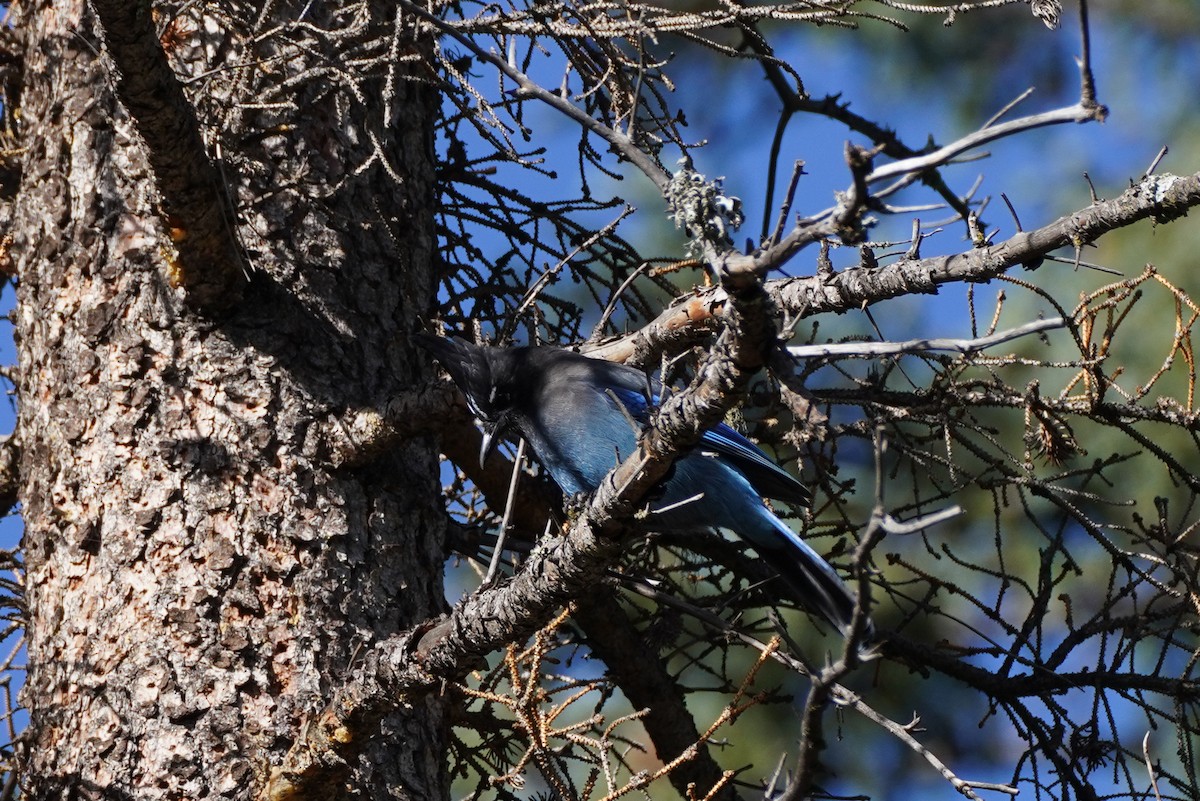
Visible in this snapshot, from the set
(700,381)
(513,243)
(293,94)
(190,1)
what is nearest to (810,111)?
(513,243)

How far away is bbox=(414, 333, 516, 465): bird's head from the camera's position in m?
3.80

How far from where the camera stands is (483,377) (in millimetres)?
3996

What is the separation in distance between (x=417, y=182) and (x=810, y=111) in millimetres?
1347

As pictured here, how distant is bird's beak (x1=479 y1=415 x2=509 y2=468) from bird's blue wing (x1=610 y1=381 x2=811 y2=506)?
0.37 meters

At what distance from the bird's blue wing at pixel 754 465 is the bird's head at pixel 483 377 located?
378mm

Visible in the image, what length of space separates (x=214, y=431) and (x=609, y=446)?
1.27 meters

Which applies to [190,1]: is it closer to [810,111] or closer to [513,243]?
[513,243]

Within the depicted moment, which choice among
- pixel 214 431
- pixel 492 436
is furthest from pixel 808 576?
pixel 214 431

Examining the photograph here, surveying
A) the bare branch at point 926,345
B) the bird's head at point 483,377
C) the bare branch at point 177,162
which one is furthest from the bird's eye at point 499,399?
the bare branch at point 926,345

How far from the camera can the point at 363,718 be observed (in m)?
2.93

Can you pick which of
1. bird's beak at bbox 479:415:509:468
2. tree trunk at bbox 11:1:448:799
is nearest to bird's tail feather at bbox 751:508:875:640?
bird's beak at bbox 479:415:509:468

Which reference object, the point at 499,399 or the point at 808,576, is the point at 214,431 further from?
the point at 808,576

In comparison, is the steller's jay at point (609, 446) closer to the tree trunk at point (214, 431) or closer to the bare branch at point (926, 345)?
the tree trunk at point (214, 431)

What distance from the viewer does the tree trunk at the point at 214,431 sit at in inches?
126
